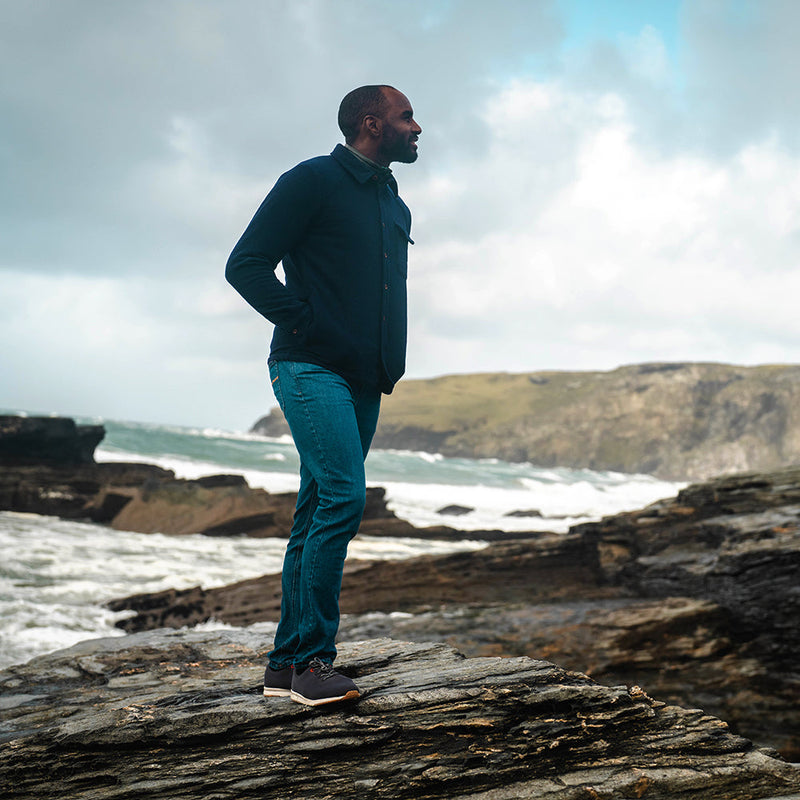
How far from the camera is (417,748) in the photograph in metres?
3.00

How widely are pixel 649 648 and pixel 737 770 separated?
4.57m

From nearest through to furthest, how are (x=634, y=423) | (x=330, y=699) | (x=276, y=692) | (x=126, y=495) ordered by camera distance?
(x=330, y=699)
(x=276, y=692)
(x=126, y=495)
(x=634, y=423)

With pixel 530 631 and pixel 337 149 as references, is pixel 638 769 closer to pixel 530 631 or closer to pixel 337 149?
pixel 337 149

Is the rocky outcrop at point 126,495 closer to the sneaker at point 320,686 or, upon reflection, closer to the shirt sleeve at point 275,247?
the sneaker at point 320,686

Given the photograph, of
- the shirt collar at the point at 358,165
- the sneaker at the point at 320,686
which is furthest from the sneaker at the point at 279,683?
the shirt collar at the point at 358,165

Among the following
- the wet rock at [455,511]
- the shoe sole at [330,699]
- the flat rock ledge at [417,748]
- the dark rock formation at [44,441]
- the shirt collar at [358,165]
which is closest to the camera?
the flat rock ledge at [417,748]

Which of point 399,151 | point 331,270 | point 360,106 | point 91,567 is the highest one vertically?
point 360,106

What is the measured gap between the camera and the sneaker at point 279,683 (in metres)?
3.38

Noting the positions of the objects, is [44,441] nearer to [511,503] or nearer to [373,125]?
[373,125]

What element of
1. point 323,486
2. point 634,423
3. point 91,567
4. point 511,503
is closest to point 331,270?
point 323,486

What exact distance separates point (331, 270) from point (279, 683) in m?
2.11

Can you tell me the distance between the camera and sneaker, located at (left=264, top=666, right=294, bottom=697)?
3.38 meters

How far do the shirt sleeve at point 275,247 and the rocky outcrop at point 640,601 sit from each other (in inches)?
215

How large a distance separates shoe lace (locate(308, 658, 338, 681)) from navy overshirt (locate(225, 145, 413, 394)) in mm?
1382
